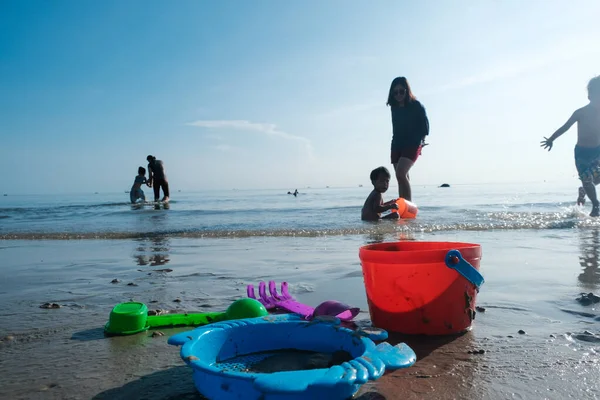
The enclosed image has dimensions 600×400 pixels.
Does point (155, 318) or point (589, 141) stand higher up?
point (589, 141)

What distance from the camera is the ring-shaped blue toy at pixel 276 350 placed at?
1.14 metres

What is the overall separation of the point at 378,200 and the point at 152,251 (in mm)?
4104

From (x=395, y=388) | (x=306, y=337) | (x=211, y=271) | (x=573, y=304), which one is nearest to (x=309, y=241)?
(x=211, y=271)

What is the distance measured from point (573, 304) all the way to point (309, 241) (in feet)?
11.5

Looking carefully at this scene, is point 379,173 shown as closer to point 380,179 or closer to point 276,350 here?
point 380,179

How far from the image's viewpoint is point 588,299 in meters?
2.41

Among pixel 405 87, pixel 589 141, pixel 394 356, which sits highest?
pixel 405 87

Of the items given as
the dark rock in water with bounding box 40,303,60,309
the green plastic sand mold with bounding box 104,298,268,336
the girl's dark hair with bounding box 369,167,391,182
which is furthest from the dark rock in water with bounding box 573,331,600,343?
the girl's dark hair with bounding box 369,167,391,182

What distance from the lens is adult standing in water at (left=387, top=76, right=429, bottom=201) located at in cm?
717

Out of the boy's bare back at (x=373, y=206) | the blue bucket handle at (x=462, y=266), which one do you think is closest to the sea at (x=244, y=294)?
the blue bucket handle at (x=462, y=266)

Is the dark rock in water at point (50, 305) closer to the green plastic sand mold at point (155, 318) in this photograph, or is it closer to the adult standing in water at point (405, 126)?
the green plastic sand mold at point (155, 318)

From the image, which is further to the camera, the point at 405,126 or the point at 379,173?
the point at 379,173

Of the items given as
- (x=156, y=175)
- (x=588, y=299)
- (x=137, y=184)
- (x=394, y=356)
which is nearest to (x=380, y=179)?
(x=588, y=299)

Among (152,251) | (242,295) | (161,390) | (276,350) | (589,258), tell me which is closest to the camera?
(161,390)
